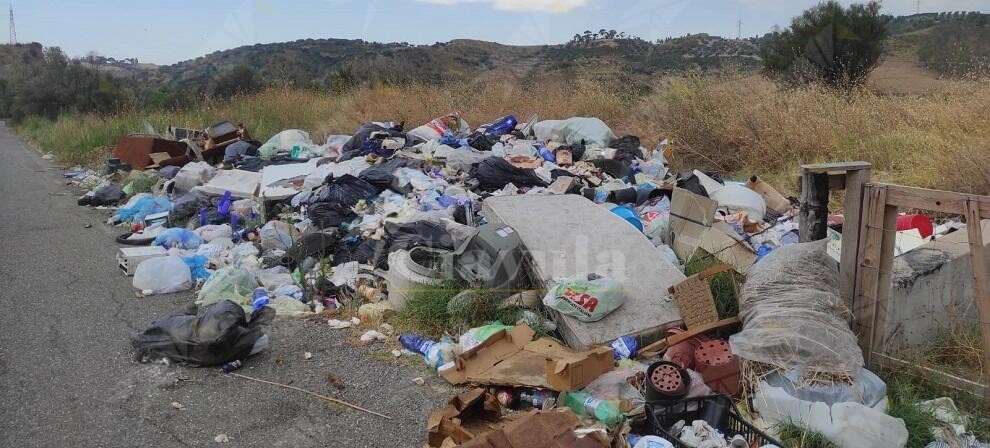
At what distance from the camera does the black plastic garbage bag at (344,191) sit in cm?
669

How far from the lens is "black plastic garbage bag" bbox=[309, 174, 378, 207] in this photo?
6688 mm

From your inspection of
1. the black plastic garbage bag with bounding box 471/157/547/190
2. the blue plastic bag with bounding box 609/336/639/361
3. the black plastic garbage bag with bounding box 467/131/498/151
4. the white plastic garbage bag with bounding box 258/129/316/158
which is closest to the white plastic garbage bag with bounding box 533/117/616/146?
the black plastic garbage bag with bounding box 467/131/498/151

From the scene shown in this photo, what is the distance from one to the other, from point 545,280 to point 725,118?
225 inches

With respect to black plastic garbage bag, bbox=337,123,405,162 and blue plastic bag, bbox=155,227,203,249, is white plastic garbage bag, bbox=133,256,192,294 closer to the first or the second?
blue plastic bag, bbox=155,227,203,249

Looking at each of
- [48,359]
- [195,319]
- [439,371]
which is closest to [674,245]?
[439,371]

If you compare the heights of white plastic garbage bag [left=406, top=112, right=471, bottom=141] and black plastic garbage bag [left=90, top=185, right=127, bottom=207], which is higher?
white plastic garbage bag [left=406, top=112, right=471, bottom=141]

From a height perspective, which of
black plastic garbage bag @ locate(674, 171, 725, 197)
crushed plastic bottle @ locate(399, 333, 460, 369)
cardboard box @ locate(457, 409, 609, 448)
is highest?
black plastic garbage bag @ locate(674, 171, 725, 197)

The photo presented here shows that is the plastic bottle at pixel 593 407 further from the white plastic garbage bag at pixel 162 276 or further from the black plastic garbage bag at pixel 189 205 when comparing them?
the black plastic garbage bag at pixel 189 205

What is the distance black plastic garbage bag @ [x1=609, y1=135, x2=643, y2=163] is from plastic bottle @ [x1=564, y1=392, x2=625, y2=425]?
526cm

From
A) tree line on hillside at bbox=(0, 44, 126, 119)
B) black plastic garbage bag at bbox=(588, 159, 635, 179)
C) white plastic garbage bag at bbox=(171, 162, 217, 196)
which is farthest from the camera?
tree line on hillside at bbox=(0, 44, 126, 119)

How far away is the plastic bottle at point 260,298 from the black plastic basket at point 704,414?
2.93 metres

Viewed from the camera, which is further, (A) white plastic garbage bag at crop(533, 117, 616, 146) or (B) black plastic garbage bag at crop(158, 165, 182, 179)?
(B) black plastic garbage bag at crop(158, 165, 182, 179)

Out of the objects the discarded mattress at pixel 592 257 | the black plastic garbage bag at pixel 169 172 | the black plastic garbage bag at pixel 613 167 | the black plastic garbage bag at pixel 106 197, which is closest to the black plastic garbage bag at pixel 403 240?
the discarded mattress at pixel 592 257

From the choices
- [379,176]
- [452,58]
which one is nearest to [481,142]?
[379,176]
